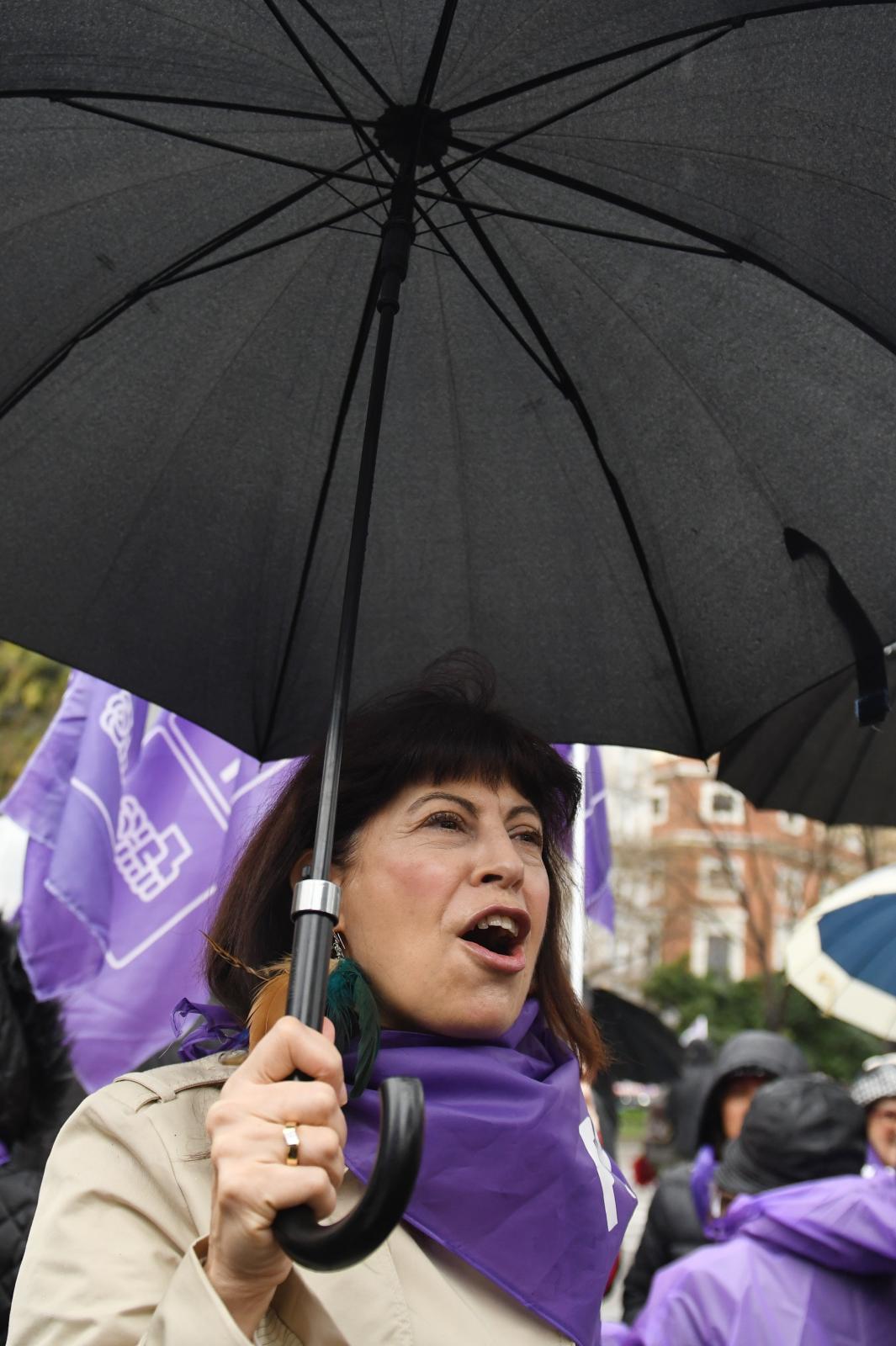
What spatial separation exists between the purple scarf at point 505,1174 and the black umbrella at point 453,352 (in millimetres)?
548

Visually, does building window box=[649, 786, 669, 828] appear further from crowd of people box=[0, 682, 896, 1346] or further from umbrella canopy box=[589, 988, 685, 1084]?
crowd of people box=[0, 682, 896, 1346]

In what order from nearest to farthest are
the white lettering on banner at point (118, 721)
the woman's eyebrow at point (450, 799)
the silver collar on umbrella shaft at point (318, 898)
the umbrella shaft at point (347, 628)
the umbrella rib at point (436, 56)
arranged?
the silver collar on umbrella shaft at point (318, 898) < the umbrella shaft at point (347, 628) < the umbrella rib at point (436, 56) < the woman's eyebrow at point (450, 799) < the white lettering on banner at point (118, 721)

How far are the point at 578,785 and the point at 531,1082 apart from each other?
2.48ft

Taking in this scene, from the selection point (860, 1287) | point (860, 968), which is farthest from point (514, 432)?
point (860, 968)

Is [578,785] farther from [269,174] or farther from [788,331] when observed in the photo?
[269,174]

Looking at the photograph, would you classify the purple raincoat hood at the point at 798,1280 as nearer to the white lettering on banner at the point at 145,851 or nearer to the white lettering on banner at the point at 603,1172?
the white lettering on banner at the point at 603,1172

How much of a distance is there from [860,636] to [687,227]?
2.74 feet

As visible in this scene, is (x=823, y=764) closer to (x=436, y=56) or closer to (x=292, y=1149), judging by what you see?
(x=436, y=56)

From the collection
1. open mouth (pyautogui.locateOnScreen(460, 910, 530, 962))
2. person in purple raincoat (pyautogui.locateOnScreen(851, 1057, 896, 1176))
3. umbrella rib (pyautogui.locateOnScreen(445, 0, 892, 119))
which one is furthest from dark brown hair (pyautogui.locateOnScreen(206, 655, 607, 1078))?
person in purple raincoat (pyautogui.locateOnScreen(851, 1057, 896, 1176))

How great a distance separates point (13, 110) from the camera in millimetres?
2207

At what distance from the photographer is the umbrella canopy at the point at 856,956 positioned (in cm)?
516

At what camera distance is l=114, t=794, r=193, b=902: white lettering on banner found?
4.59 meters

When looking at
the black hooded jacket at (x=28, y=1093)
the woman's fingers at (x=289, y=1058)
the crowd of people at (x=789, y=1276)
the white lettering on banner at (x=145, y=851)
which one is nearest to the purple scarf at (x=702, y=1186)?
the crowd of people at (x=789, y=1276)

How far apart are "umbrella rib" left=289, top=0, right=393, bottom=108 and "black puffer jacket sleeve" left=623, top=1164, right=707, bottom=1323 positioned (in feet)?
17.6
